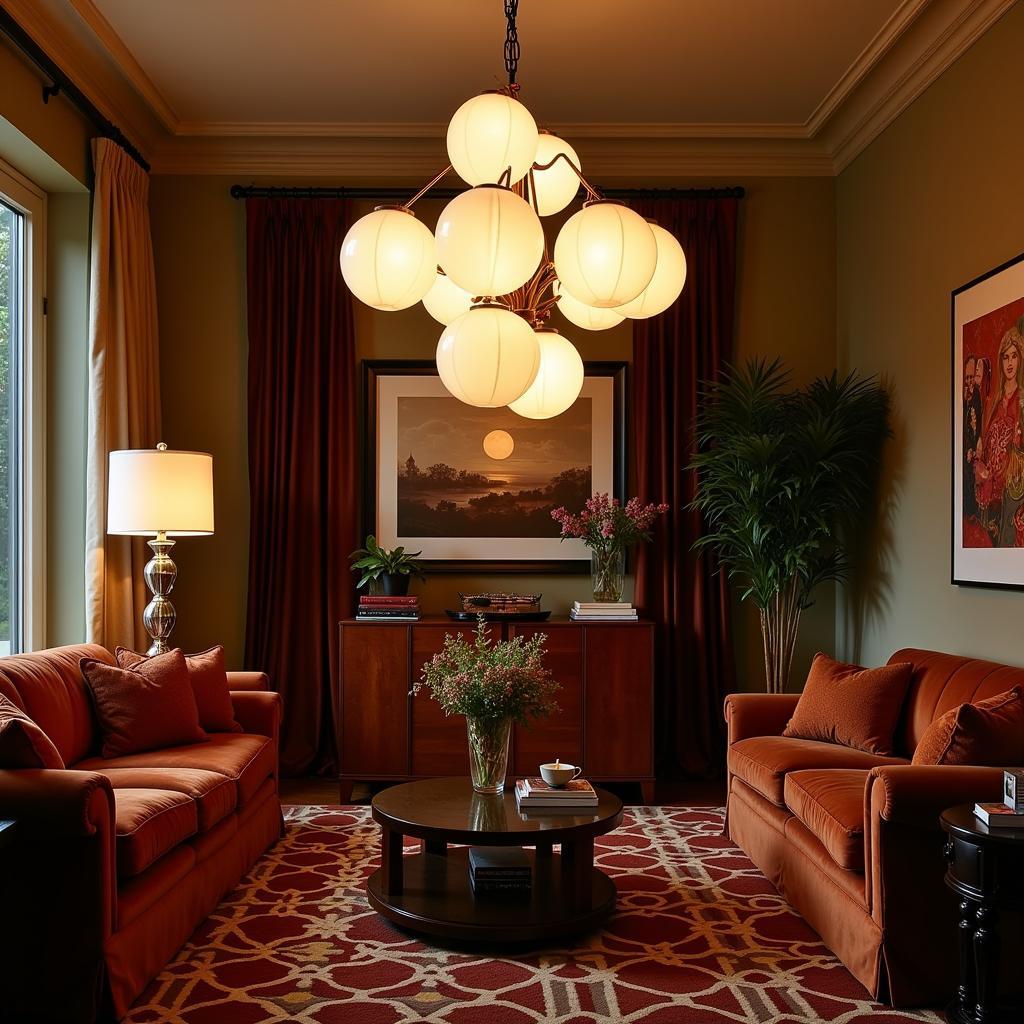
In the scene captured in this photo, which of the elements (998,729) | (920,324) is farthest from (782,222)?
(998,729)

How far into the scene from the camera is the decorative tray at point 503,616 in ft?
17.6

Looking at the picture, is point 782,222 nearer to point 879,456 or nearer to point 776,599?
point 879,456

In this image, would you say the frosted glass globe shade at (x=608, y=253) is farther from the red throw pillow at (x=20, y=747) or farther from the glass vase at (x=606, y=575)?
the glass vase at (x=606, y=575)

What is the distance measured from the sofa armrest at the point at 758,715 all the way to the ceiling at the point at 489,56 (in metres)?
2.82

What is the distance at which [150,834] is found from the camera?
305 cm

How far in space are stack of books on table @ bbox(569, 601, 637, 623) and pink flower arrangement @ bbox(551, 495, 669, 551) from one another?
286 millimetres

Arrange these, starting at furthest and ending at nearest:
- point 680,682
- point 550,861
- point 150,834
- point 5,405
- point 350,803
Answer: point 680,682 < point 350,803 < point 5,405 < point 550,861 < point 150,834

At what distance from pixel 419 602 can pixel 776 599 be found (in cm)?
186

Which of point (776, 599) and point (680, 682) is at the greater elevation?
point (776, 599)

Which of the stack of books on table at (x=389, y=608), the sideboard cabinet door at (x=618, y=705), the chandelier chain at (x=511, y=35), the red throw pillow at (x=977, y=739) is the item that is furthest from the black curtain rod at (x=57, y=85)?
the red throw pillow at (x=977, y=739)

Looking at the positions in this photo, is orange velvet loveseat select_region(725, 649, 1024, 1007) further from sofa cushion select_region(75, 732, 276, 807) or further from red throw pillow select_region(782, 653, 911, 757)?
sofa cushion select_region(75, 732, 276, 807)

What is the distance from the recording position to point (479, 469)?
5.86 meters

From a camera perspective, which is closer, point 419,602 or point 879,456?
point 879,456

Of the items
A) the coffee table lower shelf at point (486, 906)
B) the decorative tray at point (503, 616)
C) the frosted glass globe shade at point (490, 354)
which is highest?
the frosted glass globe shade at point (490, 354)
